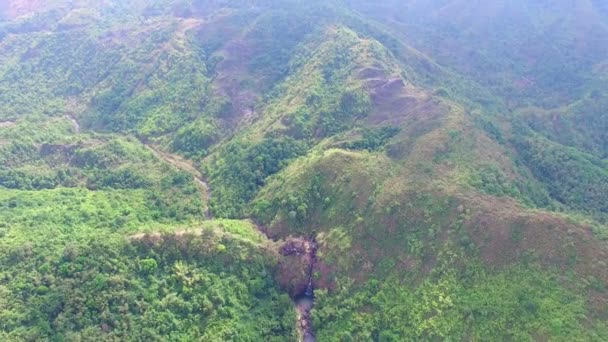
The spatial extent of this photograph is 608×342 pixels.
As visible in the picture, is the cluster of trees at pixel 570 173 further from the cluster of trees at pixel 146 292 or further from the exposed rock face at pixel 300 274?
the cluster of trees at pixel 146 292

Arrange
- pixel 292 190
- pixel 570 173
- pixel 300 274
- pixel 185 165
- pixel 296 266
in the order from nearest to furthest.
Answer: pixel 300 274 → pixel 296 266 → pixel 292 190 → pixel 570 173 → pixel 185 165

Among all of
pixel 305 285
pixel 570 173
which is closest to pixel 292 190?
pixel 305 285

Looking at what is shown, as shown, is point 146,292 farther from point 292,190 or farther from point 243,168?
point 243,168

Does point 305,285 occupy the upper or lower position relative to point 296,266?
lower

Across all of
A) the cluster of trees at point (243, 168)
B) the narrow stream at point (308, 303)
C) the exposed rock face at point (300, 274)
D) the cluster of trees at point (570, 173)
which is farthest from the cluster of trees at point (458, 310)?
the cluster of trees at point (570, 173)

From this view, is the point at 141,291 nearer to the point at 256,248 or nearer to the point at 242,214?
the point at 256,248

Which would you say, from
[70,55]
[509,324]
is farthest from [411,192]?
[70,55]
